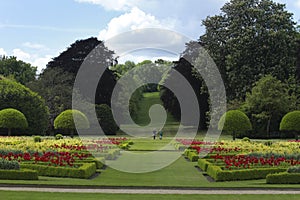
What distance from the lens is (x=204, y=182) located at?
54.2 feet

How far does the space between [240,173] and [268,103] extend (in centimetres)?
3084

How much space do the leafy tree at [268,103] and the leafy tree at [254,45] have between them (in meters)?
2.82

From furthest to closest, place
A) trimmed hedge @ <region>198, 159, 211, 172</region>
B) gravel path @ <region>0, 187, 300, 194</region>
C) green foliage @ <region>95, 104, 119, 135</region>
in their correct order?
1. green foliage @ <region>95, 104, 119, 135</region>
2. trimmed hedge @ <region>198, 159, 211, 172</region>
3. gravel path @ <region>0, 187, 300, 194</region>

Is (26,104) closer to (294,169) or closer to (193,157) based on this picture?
(193,157)

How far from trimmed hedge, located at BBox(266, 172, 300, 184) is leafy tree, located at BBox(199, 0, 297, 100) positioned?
1370 inches

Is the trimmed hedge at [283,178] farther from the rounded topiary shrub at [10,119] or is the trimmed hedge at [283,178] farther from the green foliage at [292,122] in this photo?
the rounded topiary shrub at [10,119]

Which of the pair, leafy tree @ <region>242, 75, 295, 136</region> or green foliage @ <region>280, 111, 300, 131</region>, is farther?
leafy tree @ <region>242, 75, 295, 136</region>

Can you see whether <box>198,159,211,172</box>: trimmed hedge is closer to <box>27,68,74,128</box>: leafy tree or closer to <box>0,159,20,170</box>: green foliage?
<box>0,159,20,170</box>: green foliage

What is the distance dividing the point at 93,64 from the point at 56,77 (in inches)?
224

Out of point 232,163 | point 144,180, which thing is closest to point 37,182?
point 144,180

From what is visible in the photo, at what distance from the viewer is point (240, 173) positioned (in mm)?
17047

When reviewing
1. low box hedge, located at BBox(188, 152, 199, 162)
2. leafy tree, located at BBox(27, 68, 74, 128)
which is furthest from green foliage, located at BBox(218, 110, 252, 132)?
leafy tree, located at BBox(27, 68, 74, 128)

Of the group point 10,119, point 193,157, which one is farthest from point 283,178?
point 10,119

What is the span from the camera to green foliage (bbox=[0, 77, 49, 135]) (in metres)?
44.0
